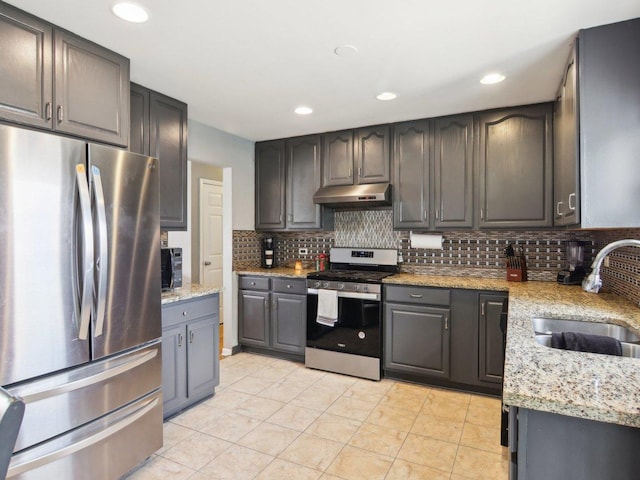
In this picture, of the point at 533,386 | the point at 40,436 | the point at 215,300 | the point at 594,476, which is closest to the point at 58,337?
the point at 40,436

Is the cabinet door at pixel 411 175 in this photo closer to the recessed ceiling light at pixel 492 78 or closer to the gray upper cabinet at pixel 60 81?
the recessed ceiling light at pixel 492 78

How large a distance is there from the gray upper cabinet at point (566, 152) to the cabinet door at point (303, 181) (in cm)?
210

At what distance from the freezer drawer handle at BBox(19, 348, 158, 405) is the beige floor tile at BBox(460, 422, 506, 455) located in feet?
6.46

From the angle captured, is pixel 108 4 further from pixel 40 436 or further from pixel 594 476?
pixel 594 476

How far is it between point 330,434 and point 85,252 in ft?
5.95

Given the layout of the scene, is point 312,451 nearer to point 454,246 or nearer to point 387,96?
point 454,246

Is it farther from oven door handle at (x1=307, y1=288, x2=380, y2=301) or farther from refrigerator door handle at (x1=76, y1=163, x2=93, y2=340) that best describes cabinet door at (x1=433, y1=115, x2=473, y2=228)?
refrigerator door handle at (x1=76, y1=163, x2=93, y2=340)

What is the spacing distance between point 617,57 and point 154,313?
276cm

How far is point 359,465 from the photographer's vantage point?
2.08 metres

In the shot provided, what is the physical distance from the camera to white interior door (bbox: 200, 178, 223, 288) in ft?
15.7

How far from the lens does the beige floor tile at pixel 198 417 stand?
8.23ft

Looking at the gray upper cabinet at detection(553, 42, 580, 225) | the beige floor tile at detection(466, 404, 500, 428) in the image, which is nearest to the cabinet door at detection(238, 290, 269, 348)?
the beige floor tile at detection(466, 404, 500, 428)

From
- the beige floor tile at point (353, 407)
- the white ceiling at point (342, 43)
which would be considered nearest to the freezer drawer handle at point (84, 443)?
the beige floor tile at point (353, 407)

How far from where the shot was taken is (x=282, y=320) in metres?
3.75
